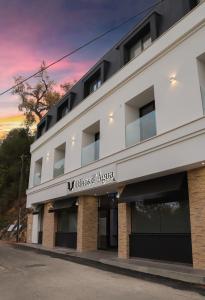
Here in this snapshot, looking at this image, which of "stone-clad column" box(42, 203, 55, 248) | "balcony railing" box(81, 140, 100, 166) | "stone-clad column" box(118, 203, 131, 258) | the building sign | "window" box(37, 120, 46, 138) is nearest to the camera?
"stone-clad column" box(118, 203, 131, 258)

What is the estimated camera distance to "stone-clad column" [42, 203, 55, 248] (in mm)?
21294

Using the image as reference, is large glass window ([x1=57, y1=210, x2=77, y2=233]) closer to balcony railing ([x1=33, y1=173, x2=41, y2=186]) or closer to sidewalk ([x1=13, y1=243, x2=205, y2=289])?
balcony railing ([x1=33, y1=173, x2=41, y2=186])

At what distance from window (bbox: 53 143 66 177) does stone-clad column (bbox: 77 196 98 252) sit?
3.32 m

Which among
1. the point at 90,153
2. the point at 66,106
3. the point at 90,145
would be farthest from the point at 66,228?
the point at 66,106

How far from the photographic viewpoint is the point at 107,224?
58.9ft

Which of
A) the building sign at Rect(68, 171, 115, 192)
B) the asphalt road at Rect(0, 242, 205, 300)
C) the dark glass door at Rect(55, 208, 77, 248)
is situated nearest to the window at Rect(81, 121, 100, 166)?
the building sign at Rect(68, 171, 115, 192)

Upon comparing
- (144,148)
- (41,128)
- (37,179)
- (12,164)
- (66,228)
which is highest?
(41,128)

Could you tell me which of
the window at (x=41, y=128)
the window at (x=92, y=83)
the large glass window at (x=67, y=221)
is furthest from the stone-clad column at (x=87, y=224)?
the window at (x=41, y=128)

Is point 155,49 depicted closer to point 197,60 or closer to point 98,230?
point 197,60

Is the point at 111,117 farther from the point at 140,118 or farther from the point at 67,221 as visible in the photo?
the point at 67,221

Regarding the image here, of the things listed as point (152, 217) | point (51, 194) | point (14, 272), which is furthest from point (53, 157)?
point (14, 272)

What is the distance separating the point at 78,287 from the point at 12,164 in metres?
33.8

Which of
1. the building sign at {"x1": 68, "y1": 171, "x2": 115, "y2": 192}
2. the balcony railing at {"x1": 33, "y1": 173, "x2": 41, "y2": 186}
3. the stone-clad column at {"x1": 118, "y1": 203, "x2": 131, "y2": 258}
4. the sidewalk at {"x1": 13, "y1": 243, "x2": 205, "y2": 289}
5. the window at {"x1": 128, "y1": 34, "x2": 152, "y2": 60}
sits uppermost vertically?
the window at {"x1": 128, "y1": 34, "x2": 152, "y2": 60}

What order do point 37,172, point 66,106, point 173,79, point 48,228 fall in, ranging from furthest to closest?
point 37,172, point 66,106, point 48,228, point 173,79
